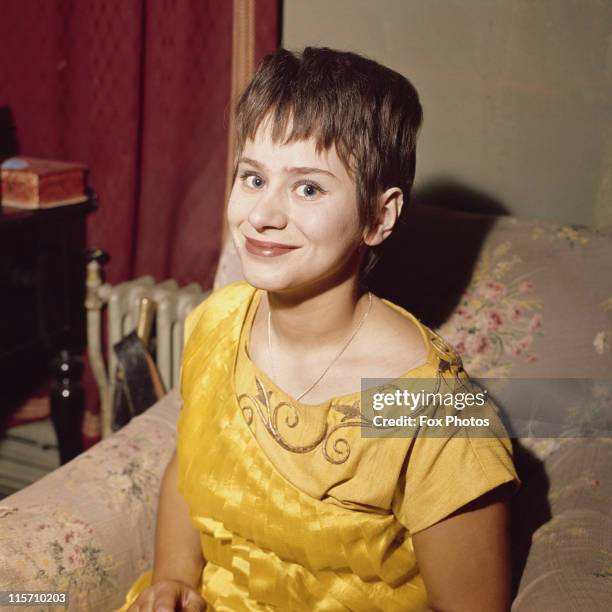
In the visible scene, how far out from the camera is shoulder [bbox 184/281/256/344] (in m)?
1.20

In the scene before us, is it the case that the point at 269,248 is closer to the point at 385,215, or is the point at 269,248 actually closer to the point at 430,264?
the point at 385,215

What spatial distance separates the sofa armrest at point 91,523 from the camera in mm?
1044

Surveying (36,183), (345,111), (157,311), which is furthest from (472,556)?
(36,183)

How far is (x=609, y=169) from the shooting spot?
166 centimetres

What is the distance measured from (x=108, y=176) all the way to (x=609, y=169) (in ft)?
4.37

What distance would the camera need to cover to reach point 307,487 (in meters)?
0.98

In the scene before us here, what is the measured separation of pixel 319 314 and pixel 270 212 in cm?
19

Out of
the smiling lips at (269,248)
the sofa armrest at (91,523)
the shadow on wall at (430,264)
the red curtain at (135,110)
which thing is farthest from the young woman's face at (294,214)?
the red curtain at (135,110)

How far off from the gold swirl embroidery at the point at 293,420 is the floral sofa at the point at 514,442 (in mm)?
306

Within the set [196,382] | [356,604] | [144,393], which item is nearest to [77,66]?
[144,393]

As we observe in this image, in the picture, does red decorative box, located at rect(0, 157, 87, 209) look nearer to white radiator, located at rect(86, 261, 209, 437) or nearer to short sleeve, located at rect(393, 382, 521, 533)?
white radiator, located at rect(86, 261, 209, 437)

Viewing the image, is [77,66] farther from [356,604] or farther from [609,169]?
[356,604]

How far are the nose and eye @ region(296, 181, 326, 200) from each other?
1.0 inches

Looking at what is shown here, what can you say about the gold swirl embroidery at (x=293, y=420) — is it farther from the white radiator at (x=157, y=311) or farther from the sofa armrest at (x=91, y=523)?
the white radiator at (x=157, y=311)
